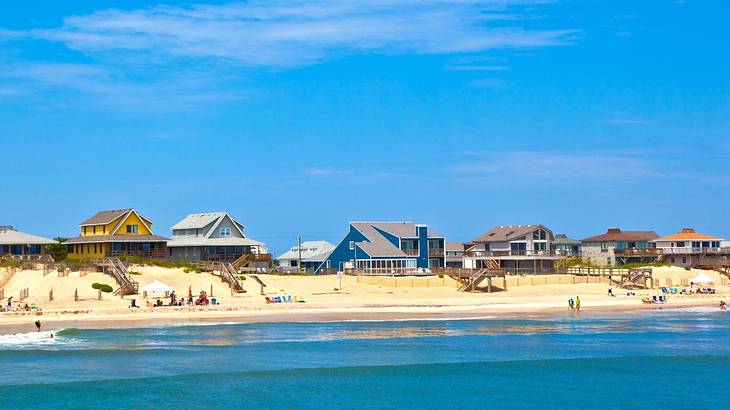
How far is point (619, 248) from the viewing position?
116m

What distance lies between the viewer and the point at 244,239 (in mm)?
96312

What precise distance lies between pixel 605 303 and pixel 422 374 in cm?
3803

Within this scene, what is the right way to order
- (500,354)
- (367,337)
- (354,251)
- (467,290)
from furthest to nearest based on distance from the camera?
(354,251)
(467,290)
(367,337)
(500,354)

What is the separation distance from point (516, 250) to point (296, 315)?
45.8 metres

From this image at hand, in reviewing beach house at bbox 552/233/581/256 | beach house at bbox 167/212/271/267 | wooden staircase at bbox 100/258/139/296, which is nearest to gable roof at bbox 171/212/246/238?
beach house at bbox 167/212/271/267

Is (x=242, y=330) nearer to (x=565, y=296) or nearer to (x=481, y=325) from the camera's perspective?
(x=481, y=325)

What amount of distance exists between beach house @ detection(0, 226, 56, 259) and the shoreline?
2275 cm

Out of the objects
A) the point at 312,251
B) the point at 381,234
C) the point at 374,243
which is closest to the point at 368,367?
the point at 374,243

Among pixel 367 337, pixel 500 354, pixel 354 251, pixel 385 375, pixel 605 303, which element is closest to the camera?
pixel 385 375

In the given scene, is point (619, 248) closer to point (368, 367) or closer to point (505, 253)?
point (505, 253)

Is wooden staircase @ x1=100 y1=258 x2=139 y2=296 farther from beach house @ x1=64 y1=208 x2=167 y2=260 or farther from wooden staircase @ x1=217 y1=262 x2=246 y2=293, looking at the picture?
beach house @ x1=64 y1=208 x2=167 y2=260

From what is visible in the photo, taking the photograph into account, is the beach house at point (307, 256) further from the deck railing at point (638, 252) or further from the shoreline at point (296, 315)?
the deck railing at point (638, 252)

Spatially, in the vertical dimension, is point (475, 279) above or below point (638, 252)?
below

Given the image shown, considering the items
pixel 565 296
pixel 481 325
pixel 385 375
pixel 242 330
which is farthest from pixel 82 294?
pixel 565 296
